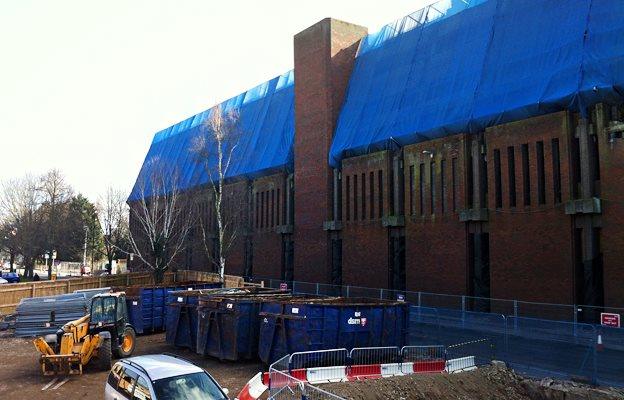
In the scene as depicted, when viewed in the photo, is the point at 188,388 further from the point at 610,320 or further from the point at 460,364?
the point at 610,320

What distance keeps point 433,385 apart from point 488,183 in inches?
569

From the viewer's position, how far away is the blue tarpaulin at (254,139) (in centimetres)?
4269

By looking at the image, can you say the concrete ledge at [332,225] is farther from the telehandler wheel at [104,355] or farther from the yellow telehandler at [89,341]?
the telehandler wheel at [104,355]

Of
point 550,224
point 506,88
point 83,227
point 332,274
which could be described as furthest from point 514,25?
point 83,227

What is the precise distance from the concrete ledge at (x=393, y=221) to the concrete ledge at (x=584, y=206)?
32.7 ft

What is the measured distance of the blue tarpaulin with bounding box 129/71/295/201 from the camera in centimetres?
4269

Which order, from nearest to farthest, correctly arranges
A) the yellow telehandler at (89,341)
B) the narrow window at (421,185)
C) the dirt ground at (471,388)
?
the dirt ground at (471,388), the yellow telehandler at (89,341), the narrow window at (421,185)

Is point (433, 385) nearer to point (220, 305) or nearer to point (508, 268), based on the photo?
point (220, 305)

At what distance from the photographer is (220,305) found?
1706 cm

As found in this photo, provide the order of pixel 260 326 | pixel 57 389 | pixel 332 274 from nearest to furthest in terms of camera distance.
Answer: pixel 57 389
pixel 260 326
pixel 332 274

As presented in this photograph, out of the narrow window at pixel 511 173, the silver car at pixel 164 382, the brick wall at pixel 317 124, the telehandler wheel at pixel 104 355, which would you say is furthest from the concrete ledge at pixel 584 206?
the telehandler wheel at pixel 104 355

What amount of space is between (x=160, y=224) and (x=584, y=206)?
33.9m

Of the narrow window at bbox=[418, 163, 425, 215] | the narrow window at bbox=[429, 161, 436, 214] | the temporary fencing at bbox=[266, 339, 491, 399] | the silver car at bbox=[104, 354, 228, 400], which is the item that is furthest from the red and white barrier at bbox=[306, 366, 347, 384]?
the narrow window at bbox=[418, 163, 425, 215]

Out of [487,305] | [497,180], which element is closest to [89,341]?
[487,305]
